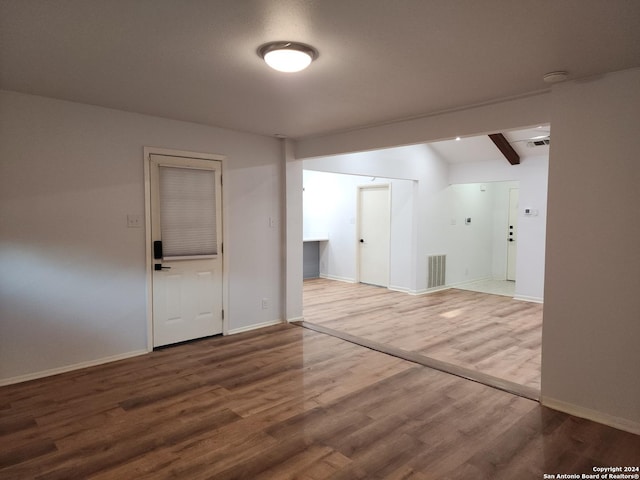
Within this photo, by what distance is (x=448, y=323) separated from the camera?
529 cm

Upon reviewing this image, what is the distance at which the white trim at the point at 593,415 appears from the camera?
2.61 meters

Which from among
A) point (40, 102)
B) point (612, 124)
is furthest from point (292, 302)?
point (612, 124)

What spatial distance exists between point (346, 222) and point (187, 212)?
183 inches

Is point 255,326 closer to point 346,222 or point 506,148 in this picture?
point 346,222

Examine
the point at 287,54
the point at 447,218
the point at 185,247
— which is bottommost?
the point at 185,247

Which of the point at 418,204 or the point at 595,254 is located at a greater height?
the point at 418,204

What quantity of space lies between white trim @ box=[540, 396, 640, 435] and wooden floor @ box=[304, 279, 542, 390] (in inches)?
16.3

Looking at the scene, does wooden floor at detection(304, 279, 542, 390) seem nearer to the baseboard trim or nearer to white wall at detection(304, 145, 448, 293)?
the baseboard trim

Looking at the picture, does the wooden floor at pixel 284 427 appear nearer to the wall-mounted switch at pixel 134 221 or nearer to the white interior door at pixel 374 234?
the wall-mounted switch at pixel 134 221

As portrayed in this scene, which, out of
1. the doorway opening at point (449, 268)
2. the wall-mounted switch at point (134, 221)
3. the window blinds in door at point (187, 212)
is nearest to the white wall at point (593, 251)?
the doorway opening at point (449, 268)

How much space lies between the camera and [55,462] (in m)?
2.29

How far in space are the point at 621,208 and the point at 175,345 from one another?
4.26m

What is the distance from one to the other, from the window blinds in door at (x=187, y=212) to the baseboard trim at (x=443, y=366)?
1.76m

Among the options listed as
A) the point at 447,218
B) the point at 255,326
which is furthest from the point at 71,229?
the point at 447,218
